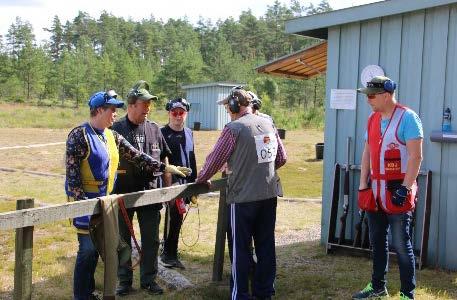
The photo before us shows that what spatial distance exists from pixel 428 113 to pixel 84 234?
3.89 metres

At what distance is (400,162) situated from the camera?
14.6 feet

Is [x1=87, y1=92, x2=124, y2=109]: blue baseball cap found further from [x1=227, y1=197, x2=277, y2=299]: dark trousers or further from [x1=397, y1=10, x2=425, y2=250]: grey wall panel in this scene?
[x1=397, y1=10, x2=425, y2=250]: grey wall panel

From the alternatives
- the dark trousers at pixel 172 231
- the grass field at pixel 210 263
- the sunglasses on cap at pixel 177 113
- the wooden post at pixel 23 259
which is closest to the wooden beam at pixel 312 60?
the grass field at pixel 210 263

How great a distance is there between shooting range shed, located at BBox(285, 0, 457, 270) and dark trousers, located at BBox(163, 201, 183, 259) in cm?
199

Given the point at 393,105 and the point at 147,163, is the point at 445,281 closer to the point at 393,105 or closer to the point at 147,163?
the point at 393,105

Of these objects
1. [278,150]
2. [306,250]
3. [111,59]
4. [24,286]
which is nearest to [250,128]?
[278,150]

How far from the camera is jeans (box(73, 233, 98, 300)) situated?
4.15m

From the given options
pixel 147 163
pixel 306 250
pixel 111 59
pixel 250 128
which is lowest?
Result: pixel 306 250

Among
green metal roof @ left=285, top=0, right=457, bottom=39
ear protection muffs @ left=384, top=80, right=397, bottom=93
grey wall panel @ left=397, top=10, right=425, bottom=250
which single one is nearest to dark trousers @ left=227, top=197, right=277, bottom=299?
ear protection muffs @ left=384, top=80, right=397, bottom=93

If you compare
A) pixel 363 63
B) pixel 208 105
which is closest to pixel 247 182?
pixel 363 63

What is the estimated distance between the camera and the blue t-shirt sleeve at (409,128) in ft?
14.1

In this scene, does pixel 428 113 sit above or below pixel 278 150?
above

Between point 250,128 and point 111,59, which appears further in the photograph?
point 111,59

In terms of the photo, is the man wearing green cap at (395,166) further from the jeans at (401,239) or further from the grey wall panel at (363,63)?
the grey wall panel at (363,63)
